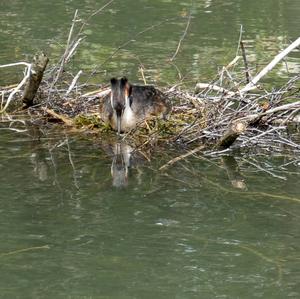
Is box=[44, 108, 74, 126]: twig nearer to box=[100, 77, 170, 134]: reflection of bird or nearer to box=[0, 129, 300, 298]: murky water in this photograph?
box=[100, 77, 170, 134]: reflection of bird

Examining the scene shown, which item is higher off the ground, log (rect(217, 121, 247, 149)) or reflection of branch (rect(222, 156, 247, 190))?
log (rect(217, 121, 247, 149))

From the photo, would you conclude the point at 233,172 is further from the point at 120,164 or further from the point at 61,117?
the point at 61,117

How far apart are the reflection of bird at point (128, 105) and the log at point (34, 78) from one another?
0.93 metres

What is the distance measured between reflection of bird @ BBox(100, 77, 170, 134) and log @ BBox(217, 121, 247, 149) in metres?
0.93

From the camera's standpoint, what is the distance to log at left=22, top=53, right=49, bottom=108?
10.5 metres

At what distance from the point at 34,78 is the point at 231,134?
8.90 ft

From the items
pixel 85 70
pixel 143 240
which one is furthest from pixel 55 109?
pixel 143 240

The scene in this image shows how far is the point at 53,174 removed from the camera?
8703 millimetres

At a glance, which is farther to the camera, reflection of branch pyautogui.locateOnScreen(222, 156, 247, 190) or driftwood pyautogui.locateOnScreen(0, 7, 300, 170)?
driftwood pyautogui.locateOnScreen(0, 7, 300, 170)

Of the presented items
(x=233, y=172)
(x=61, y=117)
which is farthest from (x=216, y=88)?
(x=233, y=172)

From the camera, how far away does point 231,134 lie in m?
9.07

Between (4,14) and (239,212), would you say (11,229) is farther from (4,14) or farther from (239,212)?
(4,14)

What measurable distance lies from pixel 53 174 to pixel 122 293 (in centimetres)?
285

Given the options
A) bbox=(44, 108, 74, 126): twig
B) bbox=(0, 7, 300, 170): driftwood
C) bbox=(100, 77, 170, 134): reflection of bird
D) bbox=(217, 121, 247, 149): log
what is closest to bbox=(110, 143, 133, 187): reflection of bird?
bbox=(0, 7, 300, 170): driftwood
